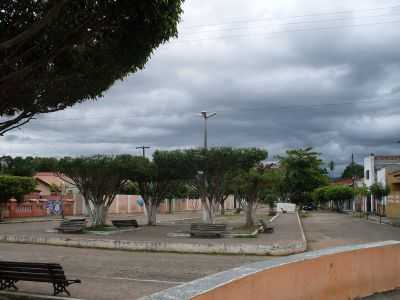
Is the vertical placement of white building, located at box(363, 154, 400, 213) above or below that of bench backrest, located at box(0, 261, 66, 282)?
above

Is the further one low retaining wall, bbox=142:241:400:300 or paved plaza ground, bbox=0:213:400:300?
paved plaza ground, bbox=0:213:400:300

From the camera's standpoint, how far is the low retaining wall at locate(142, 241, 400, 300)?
4.75 m

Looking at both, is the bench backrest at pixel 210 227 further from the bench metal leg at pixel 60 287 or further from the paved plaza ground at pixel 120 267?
the bench metal leg at pixel 60 287

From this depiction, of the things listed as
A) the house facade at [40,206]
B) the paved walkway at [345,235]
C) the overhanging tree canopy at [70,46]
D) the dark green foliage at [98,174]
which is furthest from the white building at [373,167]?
the overhanging tree canopy at [70,46]

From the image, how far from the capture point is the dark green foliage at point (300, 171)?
80.2 m

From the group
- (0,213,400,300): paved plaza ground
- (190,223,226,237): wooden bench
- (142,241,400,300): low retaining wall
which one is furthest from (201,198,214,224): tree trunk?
(142,241,400,300): low retaining wall

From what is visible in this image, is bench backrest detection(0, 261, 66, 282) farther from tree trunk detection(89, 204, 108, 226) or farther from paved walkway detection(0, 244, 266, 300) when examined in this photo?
tree trunk detection(89, 204, 108, 226)

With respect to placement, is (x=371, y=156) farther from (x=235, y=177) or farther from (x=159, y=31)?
(x=159, y=31)

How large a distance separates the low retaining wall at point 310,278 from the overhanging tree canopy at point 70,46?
150 inches

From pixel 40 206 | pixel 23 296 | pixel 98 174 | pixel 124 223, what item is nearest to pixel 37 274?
pixel 23 296

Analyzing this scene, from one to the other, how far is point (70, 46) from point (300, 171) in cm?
7426

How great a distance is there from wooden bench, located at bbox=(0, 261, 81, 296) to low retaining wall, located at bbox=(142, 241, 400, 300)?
543 centimetres

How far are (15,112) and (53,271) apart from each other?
10.5 feet

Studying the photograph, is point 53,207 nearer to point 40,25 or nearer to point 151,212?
point 151,212
